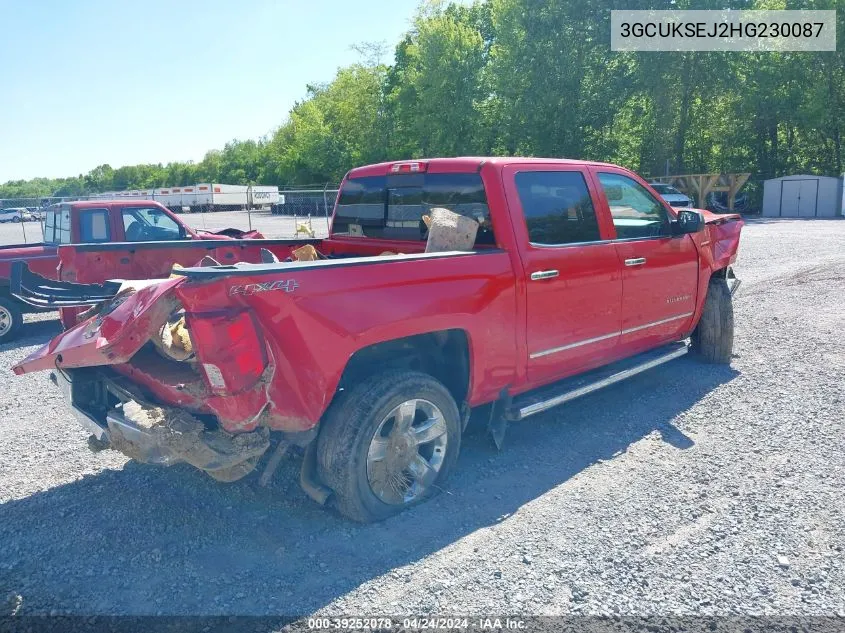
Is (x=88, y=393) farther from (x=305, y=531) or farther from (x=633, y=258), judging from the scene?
(x=633, y=258)

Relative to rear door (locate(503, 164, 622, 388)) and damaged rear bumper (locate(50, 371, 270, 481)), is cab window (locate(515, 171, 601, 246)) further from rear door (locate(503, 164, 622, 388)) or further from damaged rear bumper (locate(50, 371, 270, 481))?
damaged rear bumper (locate(50, 371, 270, 481))

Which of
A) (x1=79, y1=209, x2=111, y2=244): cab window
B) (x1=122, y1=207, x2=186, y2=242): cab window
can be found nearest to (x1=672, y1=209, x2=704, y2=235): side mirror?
(x1=122, y1=207, x2=186, y2=242): cab window

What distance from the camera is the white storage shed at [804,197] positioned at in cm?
2962

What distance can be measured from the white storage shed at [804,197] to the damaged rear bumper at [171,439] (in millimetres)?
32539

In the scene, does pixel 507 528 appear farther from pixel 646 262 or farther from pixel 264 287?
pixel 646 262

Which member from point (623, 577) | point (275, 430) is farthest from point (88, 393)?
point (623, 577)

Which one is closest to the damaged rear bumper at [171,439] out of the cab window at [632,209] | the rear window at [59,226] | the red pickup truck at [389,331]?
the red pickup truck at [389,331]

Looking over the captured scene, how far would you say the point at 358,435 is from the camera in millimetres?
3566

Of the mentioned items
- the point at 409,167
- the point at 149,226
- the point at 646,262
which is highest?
the point at 409,167

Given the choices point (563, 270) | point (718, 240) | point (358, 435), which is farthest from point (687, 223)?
point (358, 435)

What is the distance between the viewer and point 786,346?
7.34 meters

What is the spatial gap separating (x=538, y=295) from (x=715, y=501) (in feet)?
5.36

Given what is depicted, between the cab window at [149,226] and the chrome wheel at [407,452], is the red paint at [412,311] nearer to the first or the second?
the chrome wheel at [407,452]

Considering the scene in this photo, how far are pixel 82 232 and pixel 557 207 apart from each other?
761 cm
